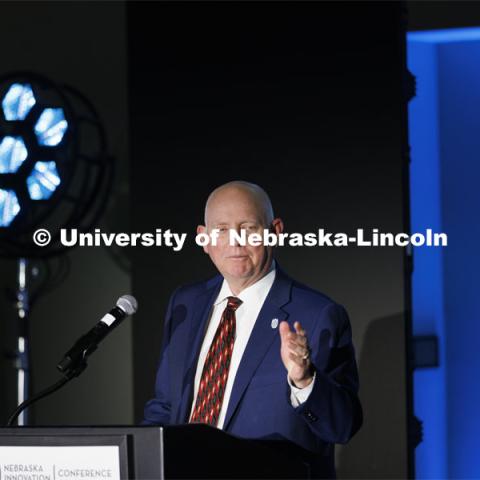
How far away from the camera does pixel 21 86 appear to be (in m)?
4.05

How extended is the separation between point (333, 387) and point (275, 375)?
322 millimetres

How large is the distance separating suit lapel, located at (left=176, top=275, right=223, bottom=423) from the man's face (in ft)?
0.23

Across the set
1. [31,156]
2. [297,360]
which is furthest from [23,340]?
[297,360]

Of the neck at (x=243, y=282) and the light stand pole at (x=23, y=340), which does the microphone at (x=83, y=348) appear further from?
the light stand pole at (x=23, y=340)

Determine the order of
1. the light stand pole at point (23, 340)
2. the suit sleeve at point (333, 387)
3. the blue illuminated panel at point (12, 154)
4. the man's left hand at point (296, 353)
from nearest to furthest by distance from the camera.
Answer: the man's left hand at point (296, 353) < the suit sleeve at point (333, 387) < the blue illuminated panel at point (12, 154) < the light stand pole at point (23, 340)

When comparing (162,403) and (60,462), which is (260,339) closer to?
(162,403)

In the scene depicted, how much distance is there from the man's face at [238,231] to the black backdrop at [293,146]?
0.93 meters

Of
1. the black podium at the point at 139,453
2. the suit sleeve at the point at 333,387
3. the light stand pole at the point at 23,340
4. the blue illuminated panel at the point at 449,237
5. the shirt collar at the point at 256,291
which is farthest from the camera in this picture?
the light stand pole at the point at 23,340

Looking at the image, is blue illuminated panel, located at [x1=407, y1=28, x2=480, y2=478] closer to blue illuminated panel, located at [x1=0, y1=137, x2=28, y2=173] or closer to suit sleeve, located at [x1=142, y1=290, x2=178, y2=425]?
suit sleeve, located at [x1=142, y1=290, x2=178, y2=425]

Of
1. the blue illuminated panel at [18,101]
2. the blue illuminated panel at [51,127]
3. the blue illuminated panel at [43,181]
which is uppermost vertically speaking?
the blue illuminated panel at [18,101]

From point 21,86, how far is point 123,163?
0.85m

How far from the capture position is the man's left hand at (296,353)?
2.01m

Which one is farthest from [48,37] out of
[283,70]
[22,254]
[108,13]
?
[283,70]

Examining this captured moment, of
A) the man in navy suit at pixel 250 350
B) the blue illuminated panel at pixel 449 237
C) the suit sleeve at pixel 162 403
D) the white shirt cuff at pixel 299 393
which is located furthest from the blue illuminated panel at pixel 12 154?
the white shirt cuff at pixel 299 393
